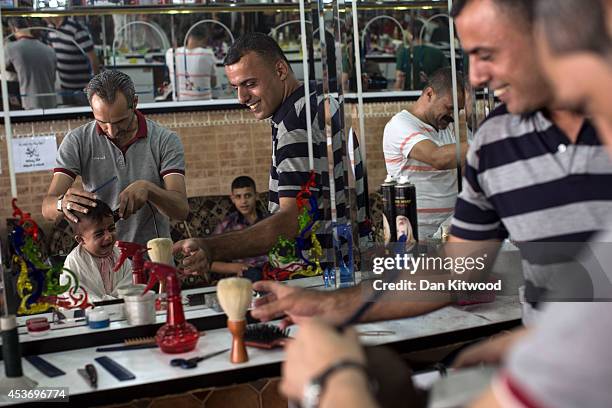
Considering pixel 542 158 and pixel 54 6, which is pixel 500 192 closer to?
pixel 542 158

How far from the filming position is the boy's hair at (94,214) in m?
2.37

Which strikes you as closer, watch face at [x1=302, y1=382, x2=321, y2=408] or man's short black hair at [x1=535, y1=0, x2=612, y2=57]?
man's short black hair at [x1=535, y1=0, x2=612, y2=57]

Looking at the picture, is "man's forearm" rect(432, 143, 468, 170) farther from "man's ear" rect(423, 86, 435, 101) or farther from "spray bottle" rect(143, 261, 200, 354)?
"spray bottle" rect(143, 261, 200, 354)

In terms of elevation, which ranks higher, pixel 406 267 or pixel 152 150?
pixel 152 150

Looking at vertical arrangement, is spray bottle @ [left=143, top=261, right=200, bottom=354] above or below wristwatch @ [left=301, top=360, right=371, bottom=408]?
below

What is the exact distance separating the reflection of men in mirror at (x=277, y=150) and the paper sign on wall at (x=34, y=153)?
478mm

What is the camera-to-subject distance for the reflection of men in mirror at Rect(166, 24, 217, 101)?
94.3 inches

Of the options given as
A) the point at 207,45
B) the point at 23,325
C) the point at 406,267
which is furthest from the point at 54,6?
the point at 406,267

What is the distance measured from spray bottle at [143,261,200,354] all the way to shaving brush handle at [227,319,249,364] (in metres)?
0.15

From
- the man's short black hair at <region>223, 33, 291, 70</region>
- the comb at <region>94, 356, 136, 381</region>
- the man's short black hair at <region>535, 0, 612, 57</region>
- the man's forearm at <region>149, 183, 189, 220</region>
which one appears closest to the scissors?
the comb at <region>94, 356, 136, 381</region>

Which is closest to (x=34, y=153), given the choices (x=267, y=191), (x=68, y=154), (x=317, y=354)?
(x=68, y=154)

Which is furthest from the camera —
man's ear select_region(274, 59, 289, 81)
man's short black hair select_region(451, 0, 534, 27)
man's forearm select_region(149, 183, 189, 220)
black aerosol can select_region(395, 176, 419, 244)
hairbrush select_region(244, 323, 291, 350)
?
black aerosol can select_region(395, 176, 419, 244)

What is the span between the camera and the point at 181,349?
2213 mm

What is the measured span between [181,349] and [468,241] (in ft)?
2.84
